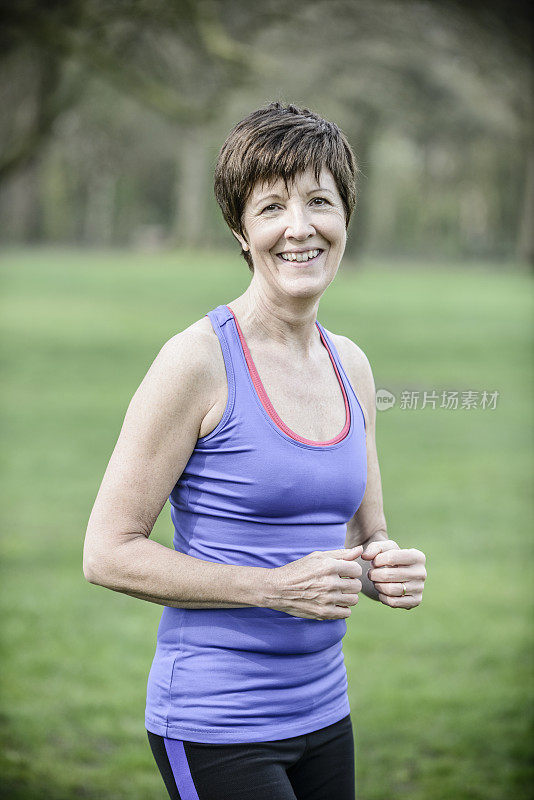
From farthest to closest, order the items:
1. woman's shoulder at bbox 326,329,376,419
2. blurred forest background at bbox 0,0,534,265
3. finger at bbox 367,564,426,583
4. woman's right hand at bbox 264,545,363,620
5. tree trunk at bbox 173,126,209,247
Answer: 1. tree trunk at bbox 173,126,209,247
2. blurred forest background at bbox 0,0,534,265
3. woman's shoulder at bbox 326,329,376,419
4. finger at bbox 367,564,426,583
5. woman's right hand at bbox 264,545,363,620

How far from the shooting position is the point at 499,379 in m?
10.7

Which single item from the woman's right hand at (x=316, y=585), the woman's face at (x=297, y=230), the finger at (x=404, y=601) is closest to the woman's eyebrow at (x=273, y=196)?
the woman's face at (x=297, y=230)

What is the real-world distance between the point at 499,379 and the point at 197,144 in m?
4.63

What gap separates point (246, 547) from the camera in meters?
1.28

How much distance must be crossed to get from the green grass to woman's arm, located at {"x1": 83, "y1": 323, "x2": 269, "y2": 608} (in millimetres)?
1160

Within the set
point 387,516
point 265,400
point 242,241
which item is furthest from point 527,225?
point 265,400

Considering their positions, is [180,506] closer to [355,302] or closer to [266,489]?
[266,489]

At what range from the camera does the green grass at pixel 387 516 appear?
11.1 feet

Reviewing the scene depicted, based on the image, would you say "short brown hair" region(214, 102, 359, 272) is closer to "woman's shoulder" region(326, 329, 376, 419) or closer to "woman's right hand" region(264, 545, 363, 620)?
"woman's shoulder" region(326, 329, 376, 419)

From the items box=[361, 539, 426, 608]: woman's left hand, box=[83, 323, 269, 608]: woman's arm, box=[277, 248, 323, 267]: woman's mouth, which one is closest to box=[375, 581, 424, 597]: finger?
box=[361, 539, 426, 608]: woman's left hand

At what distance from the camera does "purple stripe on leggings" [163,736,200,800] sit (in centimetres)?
128

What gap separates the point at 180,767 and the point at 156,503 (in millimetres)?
351

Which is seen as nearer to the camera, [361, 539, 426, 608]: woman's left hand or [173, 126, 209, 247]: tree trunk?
[361, 539, 426, 608]: woman's left hand

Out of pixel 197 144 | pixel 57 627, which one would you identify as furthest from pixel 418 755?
pixel 197 144
